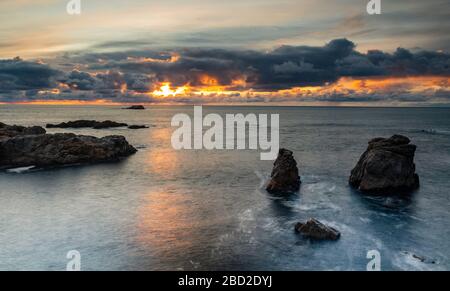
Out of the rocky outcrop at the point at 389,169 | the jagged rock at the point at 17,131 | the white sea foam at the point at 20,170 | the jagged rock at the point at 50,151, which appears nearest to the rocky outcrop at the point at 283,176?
the rocky outcrop at the point at 389,169

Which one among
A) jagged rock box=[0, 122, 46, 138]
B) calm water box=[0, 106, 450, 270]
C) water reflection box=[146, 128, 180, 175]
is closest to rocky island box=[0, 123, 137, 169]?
jagged rock box=[0, 122, 46, 138]

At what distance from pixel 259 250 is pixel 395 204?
2539 centimetres

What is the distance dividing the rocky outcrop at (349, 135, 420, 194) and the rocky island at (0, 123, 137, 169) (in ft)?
191

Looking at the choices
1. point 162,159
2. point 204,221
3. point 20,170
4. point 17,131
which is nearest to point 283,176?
point 204,221

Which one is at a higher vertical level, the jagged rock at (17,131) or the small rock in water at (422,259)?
the jagged rock at (17,131)

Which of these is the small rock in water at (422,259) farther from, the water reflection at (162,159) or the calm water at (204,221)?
the water reflection at (162,159)

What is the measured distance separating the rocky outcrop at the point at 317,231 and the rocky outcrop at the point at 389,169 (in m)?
21.8

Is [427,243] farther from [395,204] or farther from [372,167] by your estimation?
[372,167]

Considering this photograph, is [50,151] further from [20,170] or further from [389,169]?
[389,169]

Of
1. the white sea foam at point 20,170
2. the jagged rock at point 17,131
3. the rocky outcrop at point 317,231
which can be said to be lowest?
the white sea foam at point 20,170

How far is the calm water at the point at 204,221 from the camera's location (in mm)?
37281

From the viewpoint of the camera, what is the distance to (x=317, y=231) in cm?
4197

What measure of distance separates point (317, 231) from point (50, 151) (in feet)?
218
